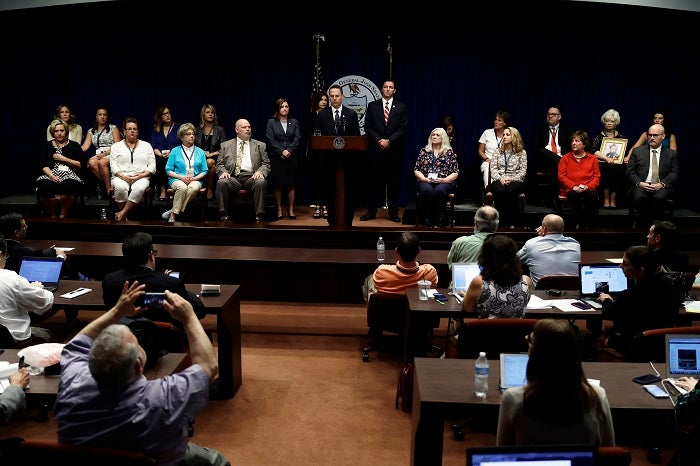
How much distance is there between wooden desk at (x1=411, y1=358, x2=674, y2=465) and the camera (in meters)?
3.38

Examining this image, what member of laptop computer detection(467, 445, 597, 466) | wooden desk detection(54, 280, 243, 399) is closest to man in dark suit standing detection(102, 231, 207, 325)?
wooden desk detection(54, 280, 243, 399)

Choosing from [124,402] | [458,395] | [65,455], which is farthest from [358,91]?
[65,455]

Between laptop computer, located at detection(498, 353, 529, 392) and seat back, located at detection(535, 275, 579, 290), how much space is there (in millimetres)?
2295

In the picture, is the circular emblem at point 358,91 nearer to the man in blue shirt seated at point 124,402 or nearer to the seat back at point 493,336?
the seat back at point 493,336

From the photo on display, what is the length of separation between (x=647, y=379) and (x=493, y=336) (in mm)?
970

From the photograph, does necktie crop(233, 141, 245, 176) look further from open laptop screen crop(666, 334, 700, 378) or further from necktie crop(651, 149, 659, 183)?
open laptop screen crop(666, 334, 700, 378)

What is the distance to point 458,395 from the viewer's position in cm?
345

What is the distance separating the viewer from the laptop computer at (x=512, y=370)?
11.4 feet

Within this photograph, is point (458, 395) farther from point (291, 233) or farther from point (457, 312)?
point (291, 233)

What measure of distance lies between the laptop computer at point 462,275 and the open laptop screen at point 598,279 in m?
0.73

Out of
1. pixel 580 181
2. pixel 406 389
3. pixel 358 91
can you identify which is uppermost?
pixel 358 91

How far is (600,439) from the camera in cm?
275

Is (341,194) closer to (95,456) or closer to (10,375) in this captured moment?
(10,375)

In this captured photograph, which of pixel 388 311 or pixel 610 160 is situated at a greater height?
pixel 610 160
